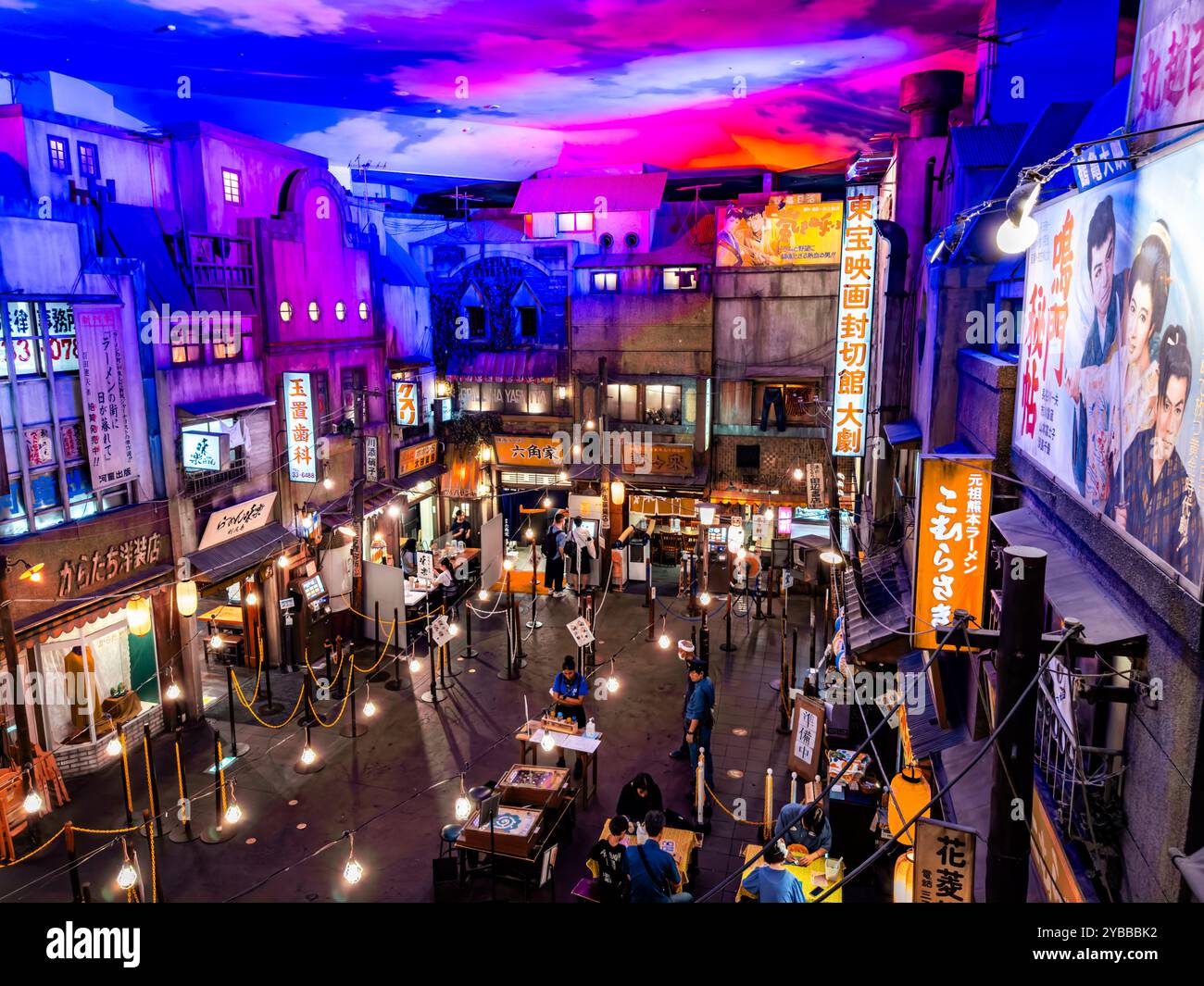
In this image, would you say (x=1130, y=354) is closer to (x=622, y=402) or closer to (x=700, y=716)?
(x=700, y=716)

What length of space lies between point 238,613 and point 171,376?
6898 mm

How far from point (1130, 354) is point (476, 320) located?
25.2 metres

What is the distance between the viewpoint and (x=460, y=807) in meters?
11.8

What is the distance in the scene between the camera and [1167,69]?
570 centimetres

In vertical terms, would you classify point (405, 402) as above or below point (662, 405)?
above

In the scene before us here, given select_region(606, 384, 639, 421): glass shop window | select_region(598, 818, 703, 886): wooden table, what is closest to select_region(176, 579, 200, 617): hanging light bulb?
select_region(598, 818, 703, 886): wooden table

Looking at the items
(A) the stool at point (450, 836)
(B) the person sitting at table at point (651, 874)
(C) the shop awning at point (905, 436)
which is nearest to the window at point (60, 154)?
(A) the stool at point (450, 836)

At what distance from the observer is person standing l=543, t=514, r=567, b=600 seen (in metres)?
24.5

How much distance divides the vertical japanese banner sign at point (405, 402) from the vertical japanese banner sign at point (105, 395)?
953cm

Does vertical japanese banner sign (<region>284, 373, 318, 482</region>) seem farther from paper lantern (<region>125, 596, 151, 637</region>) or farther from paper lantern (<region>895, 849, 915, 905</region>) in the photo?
paper lantern (<region>895, 849, 915, 905</region>)

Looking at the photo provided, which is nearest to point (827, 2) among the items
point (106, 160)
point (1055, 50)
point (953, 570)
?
point (1055, 50)

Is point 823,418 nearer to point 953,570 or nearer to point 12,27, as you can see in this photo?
point 953,570

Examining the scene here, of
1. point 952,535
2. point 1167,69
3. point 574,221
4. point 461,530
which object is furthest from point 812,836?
point 574,221

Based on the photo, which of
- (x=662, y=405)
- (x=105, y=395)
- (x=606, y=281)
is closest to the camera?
(x=105, y=395)
